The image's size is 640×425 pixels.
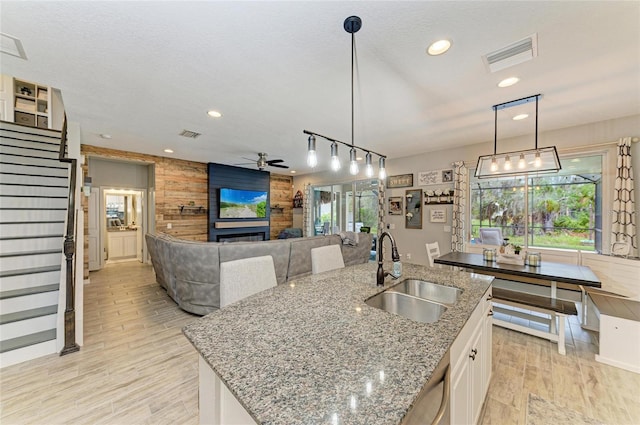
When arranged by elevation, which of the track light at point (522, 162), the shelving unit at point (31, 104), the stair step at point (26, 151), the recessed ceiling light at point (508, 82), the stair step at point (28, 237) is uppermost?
the shelving unit at point (31, 104)

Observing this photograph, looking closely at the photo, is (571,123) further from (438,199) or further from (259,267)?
(259,267)

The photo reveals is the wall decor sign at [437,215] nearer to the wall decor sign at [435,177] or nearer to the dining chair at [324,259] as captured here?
→ the wall decor sign at [435,177]

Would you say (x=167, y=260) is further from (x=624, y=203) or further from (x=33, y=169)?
(x=624, y=203)

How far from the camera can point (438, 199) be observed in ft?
17.1

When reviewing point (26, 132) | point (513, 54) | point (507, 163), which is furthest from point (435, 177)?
point (26, 132)

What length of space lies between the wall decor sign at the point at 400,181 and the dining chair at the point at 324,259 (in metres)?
3.70

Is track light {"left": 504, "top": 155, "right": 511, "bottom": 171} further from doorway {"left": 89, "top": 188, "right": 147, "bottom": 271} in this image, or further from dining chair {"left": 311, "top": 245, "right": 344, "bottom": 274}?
doorway {"left": 89, "top": 188, "right": 147, "bottom": 271}

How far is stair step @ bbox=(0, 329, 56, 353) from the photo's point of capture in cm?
221

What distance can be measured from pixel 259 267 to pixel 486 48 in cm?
252

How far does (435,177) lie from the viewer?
17.3 ft

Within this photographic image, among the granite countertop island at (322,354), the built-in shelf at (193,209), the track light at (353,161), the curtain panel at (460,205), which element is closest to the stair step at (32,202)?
the built-in shelf at (193,209)

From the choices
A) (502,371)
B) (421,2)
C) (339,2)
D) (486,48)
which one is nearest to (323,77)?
(339,2)

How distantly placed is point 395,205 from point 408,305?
451 cm

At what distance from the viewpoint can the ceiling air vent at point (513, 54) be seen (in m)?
1.88
